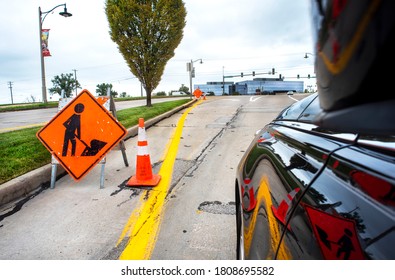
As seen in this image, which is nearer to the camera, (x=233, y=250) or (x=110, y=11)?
(x=233, y=250)

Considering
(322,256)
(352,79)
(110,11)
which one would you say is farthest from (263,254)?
(110,11)

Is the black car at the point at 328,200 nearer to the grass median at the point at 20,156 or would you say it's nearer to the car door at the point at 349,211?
the car door at the point at 349,211

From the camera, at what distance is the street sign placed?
423cm

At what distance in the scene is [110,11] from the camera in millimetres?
14023

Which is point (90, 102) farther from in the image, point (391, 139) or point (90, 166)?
point (391, 139)

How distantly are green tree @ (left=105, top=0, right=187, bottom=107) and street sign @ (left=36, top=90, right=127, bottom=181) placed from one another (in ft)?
35.1

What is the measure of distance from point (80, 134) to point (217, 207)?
2241 mm

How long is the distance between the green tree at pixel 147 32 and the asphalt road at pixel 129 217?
997 centimetres

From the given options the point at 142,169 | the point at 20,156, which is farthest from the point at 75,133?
the point at 20,156

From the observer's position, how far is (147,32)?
14195 millimetres

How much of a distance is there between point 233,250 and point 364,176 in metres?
1.98

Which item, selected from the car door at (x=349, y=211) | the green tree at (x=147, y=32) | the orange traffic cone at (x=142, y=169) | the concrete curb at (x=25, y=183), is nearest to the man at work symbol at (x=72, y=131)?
the concrete curb at (x=25, y=183)

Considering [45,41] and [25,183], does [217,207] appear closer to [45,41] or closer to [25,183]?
[25,183]

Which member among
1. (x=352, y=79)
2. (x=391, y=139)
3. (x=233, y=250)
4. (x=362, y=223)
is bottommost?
(x=233, y=250)
